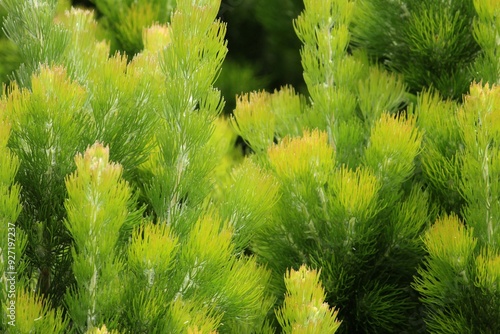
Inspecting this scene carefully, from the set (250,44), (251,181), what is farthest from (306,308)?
(250,44)

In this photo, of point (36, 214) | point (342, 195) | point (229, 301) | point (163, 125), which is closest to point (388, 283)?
point (342, 195)

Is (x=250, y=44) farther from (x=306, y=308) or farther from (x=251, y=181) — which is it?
(x=306, y=308)

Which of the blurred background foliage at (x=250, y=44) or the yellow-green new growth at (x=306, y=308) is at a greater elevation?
the yellow-green new growth at (x=306, y=308)

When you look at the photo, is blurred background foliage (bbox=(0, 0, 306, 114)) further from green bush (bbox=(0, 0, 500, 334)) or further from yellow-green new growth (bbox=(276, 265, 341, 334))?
yellow-green new growth (bbox=(276, 265, 341, 334))

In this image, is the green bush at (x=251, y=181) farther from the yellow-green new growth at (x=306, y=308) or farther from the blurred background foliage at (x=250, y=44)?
the blurred background foliage at (x=250, y=44)

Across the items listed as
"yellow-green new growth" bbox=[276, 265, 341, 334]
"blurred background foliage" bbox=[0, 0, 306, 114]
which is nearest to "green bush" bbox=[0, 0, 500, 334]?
"yellow-green new growth" bbox=[276, 265, 341, 334]

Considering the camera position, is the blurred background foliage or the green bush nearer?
the green bush

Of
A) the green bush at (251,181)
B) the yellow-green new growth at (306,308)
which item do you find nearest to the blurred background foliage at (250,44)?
the green bush at (251,181)

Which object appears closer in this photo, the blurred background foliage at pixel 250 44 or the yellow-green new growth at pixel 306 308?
the yellow-green new growth at pixel 306 308

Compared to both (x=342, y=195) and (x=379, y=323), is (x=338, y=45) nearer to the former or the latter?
(x=342, y=195)
